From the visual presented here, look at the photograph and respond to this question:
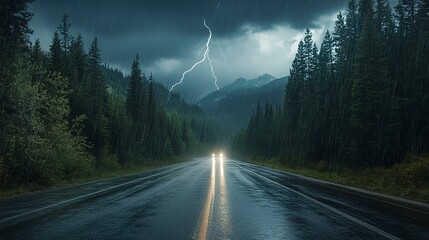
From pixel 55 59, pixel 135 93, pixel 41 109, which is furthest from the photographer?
pixel 135 93

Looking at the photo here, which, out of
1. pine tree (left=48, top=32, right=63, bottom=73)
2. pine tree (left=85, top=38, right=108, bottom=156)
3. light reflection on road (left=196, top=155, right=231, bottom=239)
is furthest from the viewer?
pine tree (left=85, top=38, right=108, bottom=156)

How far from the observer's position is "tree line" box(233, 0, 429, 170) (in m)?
32.2

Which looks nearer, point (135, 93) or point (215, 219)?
point (215, 219)

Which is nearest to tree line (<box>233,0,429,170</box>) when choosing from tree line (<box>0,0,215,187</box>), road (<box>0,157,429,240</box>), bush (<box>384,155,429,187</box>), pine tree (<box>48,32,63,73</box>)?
bush (<box>384,155,429,187</box>)

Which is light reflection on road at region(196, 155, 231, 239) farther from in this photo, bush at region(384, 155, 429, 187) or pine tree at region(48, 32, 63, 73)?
pine tree at region(48, 32, 63, 73)

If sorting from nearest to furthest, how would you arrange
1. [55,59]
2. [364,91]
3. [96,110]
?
[364,91] < [55,59] < [96,110]

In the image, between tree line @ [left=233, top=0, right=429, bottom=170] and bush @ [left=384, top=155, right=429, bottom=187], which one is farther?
tree line @ [left=233, top=0, right=429, bottom=170]

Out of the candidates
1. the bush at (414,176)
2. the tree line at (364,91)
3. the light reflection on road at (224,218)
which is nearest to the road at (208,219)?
the light reflection on road at (224,218)

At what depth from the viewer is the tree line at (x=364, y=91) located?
105ft

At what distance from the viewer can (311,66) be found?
58.7 m

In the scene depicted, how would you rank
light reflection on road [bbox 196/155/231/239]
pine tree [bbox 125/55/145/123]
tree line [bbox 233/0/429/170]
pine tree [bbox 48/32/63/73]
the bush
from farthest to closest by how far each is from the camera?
pine tree [bbox 125/55/145/123], pine tree [bbox 48/32/63/73], tree line [bbox 233/0/429/170], the bush, light reflection on road [bbox 196/155/231/239]

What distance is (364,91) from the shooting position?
33.6m

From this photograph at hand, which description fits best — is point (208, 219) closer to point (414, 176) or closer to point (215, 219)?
point (215, 219)

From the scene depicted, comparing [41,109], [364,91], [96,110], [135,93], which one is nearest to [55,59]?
[96,110]
